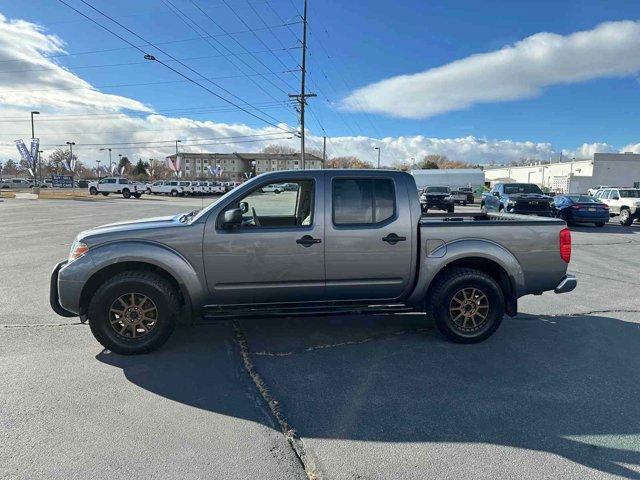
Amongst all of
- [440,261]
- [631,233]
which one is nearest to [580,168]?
[631,233]

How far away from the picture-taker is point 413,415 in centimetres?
310

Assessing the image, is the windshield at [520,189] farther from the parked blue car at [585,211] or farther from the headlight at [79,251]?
the headlight at [79,251]

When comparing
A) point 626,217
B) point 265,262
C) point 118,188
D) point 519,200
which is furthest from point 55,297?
point 118,188

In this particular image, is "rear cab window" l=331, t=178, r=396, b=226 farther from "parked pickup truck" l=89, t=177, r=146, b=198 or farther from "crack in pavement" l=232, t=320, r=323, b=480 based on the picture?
"parked pickup truck" l=89, t=177, r=146, b=198

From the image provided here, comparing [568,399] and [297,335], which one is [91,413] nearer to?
[297,335]

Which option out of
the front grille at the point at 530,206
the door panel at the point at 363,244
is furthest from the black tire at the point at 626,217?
the door panel at the point at 363,244

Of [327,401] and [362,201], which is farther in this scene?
[362,201]

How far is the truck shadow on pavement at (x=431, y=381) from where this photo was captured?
113 inches

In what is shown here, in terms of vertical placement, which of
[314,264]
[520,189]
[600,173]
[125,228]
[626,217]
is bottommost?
[626,217]

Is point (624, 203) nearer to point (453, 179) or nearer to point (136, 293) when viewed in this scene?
point (136, 293)

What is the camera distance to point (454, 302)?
4.49 m

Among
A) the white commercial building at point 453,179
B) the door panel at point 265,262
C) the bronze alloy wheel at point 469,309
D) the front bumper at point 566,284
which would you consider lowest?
the bronze alloy wheel at point 469,309

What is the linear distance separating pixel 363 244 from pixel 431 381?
149 centimetres

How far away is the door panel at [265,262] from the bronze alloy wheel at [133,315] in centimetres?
64
